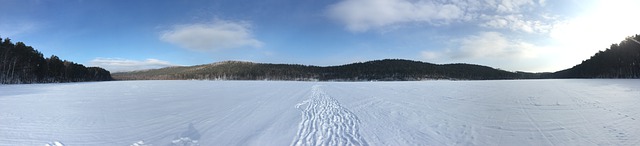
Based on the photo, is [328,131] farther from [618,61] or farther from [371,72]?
[371,72]

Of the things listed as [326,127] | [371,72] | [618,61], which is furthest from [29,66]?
[618,61]

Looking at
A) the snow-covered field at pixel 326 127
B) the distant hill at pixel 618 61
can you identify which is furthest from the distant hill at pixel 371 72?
the snow-covered field at pixel 326 127

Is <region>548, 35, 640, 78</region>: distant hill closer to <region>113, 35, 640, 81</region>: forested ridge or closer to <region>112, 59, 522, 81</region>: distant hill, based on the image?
<region>113, 35, 640, 81</region>: forested ridge

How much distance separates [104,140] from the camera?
827cm

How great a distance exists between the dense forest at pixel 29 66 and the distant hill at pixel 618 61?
11514cm

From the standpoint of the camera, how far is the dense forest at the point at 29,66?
193 feet

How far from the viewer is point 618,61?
76250 mm

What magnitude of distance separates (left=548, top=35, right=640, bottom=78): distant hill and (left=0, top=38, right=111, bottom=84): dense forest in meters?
115

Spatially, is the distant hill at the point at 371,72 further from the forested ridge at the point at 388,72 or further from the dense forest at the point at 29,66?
the dense forest at the point at 29,66

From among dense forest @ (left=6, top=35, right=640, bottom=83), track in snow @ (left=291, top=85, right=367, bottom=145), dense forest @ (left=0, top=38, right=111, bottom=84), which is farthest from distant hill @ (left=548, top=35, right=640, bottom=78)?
dense forest @ (left=0, top=38, right=111, bottom=84)

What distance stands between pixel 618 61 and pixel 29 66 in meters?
123

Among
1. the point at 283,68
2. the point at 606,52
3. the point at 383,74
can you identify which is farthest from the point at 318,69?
the point at 606,52

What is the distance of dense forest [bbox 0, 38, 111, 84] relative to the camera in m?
58.9

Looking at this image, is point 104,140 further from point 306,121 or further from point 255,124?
point 306,121
